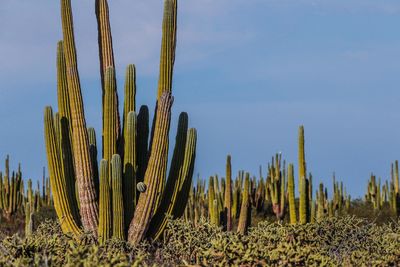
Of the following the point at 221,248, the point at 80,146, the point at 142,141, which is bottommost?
the point at 221,248

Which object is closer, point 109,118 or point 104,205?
point 104,205

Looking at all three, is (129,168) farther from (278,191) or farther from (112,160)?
(278,191)

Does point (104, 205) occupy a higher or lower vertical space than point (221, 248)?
higher

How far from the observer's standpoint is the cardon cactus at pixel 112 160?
500 inches

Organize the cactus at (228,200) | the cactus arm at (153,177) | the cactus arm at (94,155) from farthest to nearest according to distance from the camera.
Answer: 1. the cactus at (228,200)
2. the cactus arm at (94,155)
3. the cactus arm at (153,177)

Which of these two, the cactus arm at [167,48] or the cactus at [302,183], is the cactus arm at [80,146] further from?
the cactus at [302,183]

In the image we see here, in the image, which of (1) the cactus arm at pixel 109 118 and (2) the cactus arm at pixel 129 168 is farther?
(1) the cactus arm at pixel 109 118

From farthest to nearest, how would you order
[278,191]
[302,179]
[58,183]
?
[278,191] < [302,179] < [58,183]

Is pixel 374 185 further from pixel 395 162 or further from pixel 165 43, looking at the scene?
pixel 165 43

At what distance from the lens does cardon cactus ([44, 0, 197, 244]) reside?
12711mm

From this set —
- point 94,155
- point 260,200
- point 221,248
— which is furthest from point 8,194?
point 221,248

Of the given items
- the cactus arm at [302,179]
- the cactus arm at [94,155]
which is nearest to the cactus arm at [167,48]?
the cactus arm at [94,155]

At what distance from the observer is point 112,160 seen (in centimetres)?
1224

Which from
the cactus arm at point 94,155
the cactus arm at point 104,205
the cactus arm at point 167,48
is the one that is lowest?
the cactus arm at point 104,205
